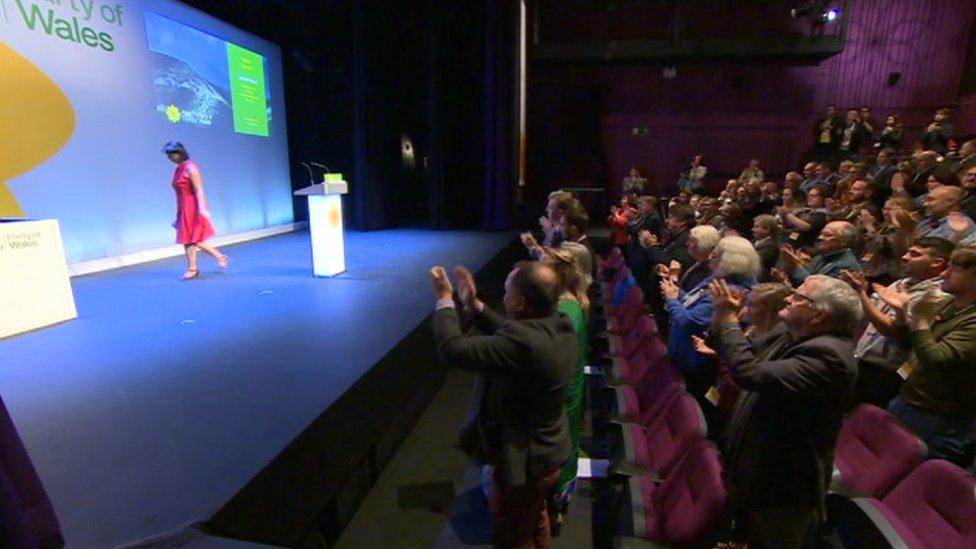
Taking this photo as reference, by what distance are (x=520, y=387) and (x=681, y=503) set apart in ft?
1.95

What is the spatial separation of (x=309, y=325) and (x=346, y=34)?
578 centimetres

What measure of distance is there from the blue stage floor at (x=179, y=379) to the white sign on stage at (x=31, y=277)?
104 mm

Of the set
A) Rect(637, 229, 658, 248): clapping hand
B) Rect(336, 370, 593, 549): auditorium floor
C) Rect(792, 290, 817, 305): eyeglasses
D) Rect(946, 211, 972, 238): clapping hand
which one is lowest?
Rect(336, 370, 593, 549): auditorium floor

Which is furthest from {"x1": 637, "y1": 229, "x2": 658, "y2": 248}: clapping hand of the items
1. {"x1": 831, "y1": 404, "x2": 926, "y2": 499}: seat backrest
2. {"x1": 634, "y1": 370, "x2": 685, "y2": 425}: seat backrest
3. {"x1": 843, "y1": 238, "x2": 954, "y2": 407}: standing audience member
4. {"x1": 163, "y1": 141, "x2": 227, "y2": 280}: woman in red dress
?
{"x1": 163, "y1": 141, "x2": 227, "y2": 280}: woman in red dress

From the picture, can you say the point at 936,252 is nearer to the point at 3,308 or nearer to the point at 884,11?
the point at 3,308

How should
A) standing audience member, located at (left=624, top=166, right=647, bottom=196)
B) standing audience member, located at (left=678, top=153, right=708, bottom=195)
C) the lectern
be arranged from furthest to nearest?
standing audience member, located at (left=624, top=166, right=647, bottom=196) < standing audience member, located at (left=678, top=153, right=708, bottom=195) < the lectern

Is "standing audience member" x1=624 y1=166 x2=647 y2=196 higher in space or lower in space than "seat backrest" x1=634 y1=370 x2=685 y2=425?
higher

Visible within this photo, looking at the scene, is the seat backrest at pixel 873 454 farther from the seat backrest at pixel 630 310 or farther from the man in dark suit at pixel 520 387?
the seat backrest at pixel 630 310

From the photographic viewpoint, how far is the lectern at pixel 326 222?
3.89 meters

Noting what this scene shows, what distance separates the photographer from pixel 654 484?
182cm

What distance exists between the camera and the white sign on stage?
2660 millimetres

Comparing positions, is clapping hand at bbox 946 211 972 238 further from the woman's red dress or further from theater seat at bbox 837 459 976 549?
the woman's red dress

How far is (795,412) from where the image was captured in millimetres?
1399

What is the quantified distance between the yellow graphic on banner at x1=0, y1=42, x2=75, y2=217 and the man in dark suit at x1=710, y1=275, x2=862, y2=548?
4731 millimetres
